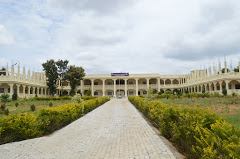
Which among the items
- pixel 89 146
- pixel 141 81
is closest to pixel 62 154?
pixel 89 146

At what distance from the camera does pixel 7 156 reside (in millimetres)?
4145

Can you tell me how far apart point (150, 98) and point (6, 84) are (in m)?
29.4

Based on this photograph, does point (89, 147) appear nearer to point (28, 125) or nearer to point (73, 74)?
point (28, 125)

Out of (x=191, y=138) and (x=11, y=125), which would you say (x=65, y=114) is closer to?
(x=11, y=125)

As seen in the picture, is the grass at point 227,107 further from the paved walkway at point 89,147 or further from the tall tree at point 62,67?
the tall tree at point 62,67

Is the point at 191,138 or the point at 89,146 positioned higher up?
the point at 191,138

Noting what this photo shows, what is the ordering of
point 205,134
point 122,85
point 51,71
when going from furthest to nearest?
point 122,85 → point 51,71 → point 205,134

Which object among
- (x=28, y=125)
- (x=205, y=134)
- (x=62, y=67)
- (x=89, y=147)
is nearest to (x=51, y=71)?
(x=62, y=67)

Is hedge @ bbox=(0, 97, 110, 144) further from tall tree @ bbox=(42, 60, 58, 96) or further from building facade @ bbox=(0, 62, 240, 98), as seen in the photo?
tall tree @ bbox=(42, 60, 58, 96)

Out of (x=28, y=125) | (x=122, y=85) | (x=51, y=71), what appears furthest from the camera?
(x=122, y=85)

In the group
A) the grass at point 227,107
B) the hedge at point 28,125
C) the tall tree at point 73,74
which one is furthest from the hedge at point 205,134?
the tall tree at point 73,74

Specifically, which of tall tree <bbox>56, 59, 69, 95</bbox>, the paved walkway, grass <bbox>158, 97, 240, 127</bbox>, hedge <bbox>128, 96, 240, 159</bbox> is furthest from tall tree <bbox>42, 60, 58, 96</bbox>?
hedge <bbox>128, 96, 240, 159</bbox>

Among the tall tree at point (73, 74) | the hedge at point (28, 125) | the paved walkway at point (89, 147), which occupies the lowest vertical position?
the paved walkway at point (89, 147)

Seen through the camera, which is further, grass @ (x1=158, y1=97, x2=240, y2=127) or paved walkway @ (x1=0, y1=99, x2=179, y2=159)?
Answer: grass @ (x1=158, y1=97, x2=240, y2=127)
